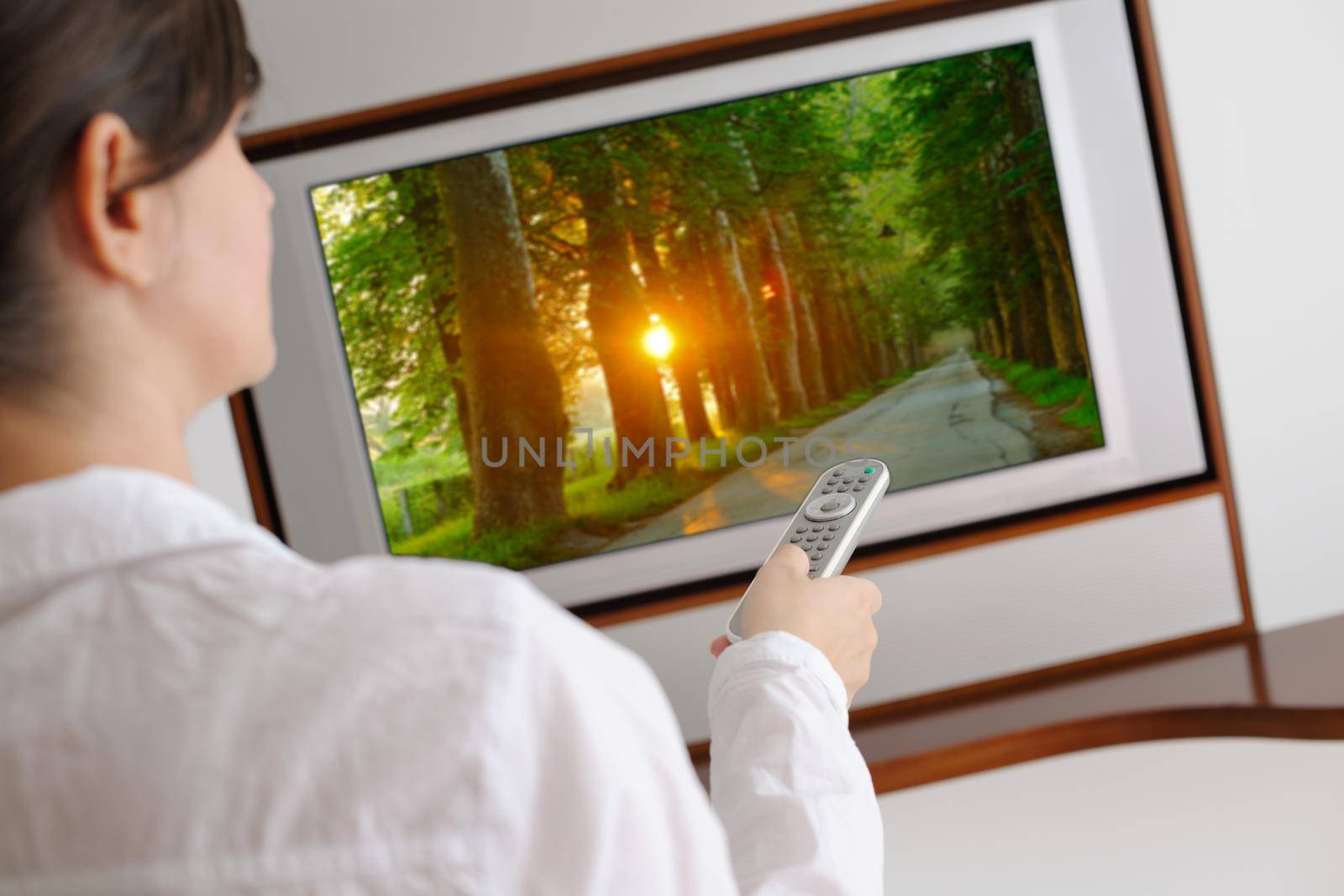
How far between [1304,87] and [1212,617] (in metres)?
0.67

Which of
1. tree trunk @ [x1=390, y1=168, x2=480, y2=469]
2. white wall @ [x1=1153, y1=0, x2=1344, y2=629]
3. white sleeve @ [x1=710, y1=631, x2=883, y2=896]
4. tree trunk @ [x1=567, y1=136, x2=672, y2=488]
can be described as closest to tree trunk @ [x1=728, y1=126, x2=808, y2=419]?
tree trunk @ [x1=567, y1=136, x2=672, y2=488]

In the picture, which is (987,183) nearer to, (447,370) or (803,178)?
(803,178)

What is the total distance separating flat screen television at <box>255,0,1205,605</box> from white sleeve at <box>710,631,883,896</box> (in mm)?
757

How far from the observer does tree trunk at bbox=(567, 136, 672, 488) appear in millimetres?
1236

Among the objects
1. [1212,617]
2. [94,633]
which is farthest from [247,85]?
[1212,617]

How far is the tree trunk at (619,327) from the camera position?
1.24 meters

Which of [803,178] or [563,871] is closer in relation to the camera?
[563,871]

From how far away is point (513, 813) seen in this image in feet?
0.82

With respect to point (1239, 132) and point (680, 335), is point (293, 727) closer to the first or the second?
point (680, 335)

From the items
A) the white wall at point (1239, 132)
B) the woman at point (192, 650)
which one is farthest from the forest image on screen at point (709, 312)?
the woman at point (192, 650)

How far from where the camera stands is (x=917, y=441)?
1.27 metres

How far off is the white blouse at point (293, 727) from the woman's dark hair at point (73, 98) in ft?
0.19

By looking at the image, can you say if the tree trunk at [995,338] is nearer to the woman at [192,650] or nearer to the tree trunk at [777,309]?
the tree trunk at [777,309]

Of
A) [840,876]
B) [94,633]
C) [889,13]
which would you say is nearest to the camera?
[94,633]
